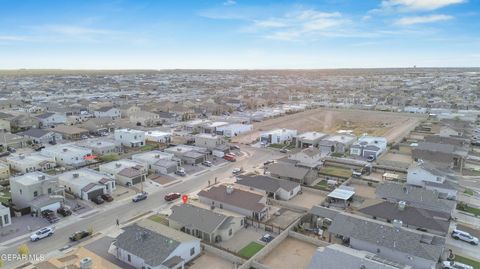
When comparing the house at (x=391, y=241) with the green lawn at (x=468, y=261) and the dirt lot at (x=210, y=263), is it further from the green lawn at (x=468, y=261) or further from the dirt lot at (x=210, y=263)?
the dirt lot at (x=210, y=263)

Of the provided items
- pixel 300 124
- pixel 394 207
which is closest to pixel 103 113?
pixel 300 124

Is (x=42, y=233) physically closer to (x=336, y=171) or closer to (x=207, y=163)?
(x=207, y=163)

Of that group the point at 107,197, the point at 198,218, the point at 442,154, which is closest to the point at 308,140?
the point at 442,154

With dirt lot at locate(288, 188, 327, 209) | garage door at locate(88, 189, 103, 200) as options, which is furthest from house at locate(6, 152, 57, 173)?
dirt lot at locate(288, 188, 327, 209)

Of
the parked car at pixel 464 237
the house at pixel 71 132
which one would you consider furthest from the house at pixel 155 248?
the house at pixel 71 132

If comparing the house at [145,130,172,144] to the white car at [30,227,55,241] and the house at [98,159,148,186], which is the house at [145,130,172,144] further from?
the white car at [30,227,55,241]
